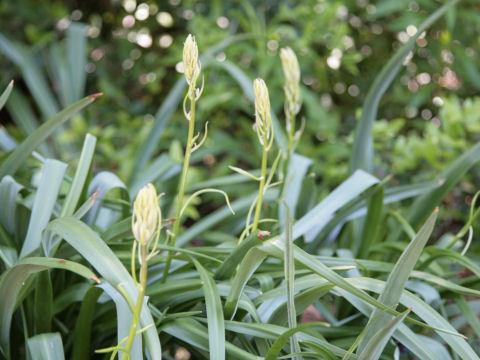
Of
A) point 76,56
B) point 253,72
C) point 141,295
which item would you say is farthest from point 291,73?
point 76,56

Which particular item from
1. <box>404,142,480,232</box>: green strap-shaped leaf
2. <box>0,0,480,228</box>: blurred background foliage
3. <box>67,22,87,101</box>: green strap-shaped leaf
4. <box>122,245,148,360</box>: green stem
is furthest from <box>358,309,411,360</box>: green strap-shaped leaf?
<box>67,22,87,101</box>: green strap-shaped leaf

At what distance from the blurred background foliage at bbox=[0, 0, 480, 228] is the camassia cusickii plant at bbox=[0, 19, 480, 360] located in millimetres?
459

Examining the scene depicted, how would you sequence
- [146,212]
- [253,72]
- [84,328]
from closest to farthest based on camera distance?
[146,212]
[84,328]
[253,72]

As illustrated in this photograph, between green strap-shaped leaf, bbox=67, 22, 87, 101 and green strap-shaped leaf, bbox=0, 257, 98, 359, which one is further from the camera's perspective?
green strap-shaped leaf, bbox=67, 22, 87, 101

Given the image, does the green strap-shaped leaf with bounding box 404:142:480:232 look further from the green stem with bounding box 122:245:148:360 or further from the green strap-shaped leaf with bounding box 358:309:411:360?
the green stem with bounding box 122:245:148:360

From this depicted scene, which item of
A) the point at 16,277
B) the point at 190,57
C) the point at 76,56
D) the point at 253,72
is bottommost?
the point at 253,72

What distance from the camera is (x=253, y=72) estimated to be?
6.79 feet

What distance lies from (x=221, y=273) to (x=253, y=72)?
1.35 metres

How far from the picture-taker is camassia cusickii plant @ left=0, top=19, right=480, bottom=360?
26.1 inches

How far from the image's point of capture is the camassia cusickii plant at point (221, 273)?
0.66m

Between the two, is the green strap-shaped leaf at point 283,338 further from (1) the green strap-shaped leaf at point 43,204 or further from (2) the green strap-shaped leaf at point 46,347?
(1) the green strap-shaped leaf at point 43,204

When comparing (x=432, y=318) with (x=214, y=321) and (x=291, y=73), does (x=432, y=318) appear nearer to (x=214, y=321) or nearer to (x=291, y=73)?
(x=214, y=321)

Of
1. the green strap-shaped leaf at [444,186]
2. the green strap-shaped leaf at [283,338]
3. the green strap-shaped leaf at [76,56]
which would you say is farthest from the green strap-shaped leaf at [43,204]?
the green strap-shaped leaf at [76,56]

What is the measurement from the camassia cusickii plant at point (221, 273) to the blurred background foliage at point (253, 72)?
1.51 feet
